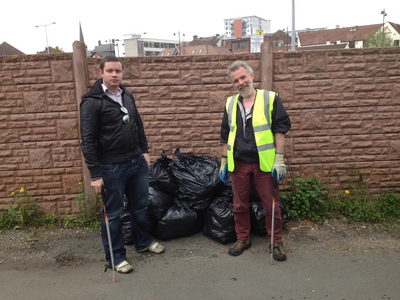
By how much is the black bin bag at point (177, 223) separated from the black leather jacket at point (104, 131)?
984 millimetres

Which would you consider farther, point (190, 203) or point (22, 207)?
point (22, 207)

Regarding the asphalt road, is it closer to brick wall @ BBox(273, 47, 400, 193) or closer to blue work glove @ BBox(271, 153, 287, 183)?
blue work glove @ BBox(271, 153, 287, 183)

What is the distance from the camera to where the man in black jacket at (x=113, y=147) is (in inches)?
121

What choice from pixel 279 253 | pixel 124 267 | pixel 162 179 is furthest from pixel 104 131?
pixel 279 253

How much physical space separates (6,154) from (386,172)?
506 centimetres

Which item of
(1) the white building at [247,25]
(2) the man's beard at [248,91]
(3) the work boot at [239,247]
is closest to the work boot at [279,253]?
(3) the work boot at [239,247]

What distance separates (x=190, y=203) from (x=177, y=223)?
299 millimetres

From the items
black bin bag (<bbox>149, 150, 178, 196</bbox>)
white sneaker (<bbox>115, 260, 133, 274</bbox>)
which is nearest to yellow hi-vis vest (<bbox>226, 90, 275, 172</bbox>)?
black bin bag (<bbox>149, 150, 178, 196</bbox>)

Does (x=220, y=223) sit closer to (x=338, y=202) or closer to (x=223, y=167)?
(x=223, y=167)

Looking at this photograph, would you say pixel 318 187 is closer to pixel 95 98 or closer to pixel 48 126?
pixel 95 98

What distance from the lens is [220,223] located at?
3918 millimetres

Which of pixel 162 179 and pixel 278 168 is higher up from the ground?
pixel 278 168

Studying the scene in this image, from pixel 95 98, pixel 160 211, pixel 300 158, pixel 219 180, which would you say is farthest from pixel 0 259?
pixel 300 158

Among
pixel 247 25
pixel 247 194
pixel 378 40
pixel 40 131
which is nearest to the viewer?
pixel 247 194
